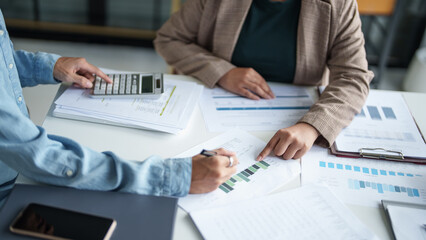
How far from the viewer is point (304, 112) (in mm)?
1161

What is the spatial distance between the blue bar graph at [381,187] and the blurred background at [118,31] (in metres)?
2.03

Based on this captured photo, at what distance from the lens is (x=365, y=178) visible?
929 millimetres

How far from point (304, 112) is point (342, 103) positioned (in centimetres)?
11

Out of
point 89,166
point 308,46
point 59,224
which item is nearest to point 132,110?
point 89,166

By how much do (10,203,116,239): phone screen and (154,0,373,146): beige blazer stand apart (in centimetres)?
61

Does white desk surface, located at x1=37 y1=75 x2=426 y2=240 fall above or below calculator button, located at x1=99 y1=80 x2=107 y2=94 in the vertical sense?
below

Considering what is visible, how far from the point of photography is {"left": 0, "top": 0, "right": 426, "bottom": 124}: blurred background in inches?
112

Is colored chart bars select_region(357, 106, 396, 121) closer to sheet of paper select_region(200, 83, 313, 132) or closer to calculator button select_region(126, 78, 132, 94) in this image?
sheet of paper select_region(200, 83, 313, 132)

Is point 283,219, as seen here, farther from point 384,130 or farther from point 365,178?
point 384,130

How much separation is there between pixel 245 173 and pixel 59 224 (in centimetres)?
42

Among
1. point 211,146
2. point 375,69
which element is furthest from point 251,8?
point 375,69

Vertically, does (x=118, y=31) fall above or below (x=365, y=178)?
below

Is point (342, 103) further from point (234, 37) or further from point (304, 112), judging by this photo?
point (234, 37)

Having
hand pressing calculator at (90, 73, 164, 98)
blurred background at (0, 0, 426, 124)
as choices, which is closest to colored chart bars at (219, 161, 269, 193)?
hand pressing calculator at (90, 73, 164, 98)
